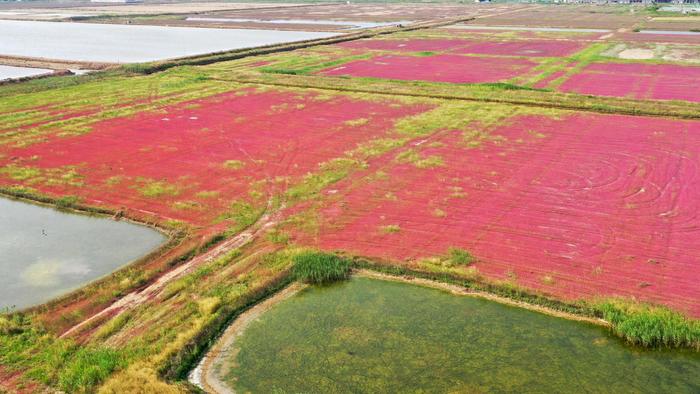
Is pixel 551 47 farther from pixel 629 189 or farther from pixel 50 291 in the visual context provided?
pixel 50 291

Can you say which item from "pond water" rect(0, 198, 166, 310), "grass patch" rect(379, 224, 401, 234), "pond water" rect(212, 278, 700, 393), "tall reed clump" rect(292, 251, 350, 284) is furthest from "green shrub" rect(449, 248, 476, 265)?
"pond water" rect(0, 198, 166, 310)

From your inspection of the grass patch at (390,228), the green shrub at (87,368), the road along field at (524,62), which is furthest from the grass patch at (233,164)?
the road along field at (524,62)

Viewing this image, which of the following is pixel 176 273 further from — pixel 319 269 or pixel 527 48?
pixel 527 48

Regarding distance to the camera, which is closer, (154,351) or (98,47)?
(154,351)

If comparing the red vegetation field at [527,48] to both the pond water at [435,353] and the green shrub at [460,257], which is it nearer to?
the green shrub at [460,257]

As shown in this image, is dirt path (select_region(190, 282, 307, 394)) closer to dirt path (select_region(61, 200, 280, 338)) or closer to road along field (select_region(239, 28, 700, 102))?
dirt path (select_region(61, 200, 280, 338))

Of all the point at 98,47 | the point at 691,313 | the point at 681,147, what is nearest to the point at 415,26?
the point at 98,47
